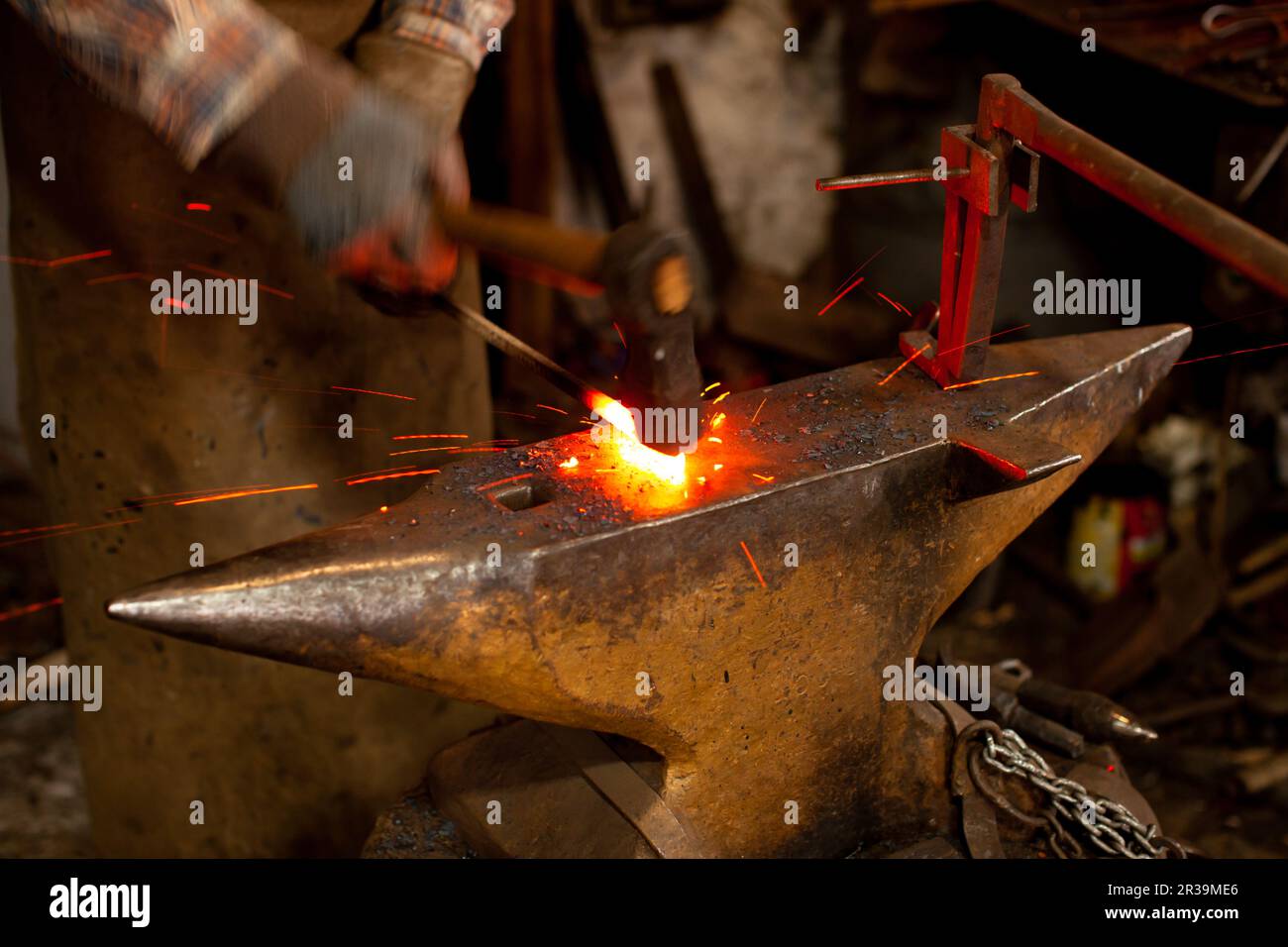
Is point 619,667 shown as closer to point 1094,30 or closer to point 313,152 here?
point 313,152

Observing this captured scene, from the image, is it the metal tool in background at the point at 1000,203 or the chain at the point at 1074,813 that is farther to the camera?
the chain at the point at 1074,813

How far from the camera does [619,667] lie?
1481 mm

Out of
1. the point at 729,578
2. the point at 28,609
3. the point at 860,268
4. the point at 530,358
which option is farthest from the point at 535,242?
the point at 860,268

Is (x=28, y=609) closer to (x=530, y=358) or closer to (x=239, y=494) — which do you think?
(x=239, y=494)

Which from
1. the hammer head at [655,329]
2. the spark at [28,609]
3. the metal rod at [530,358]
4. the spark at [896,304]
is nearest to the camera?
the hammer head at [655,329]

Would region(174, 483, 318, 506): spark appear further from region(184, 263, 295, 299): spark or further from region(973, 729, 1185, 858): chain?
region(973, 729, 1185, 858): chain

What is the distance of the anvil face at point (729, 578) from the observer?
134cm

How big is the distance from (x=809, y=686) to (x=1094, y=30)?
2.58m

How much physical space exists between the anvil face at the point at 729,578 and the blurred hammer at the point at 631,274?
0.48ft

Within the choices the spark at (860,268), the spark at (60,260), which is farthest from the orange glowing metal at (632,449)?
the spark at (860,268)

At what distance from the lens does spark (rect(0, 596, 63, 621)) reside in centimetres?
373

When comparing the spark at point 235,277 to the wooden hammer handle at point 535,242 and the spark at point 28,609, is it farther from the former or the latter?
the spark at point 28,609
